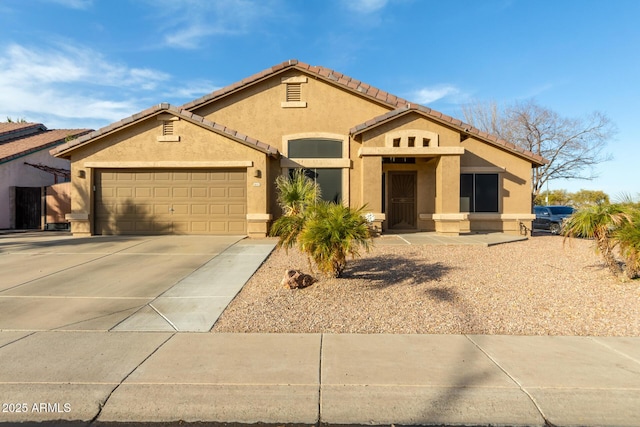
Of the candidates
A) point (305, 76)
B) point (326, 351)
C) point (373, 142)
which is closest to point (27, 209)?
point (305, 76)

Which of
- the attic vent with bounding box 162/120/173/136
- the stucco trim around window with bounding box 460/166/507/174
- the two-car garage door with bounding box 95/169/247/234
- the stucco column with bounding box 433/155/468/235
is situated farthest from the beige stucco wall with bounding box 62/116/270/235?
the stucco trim around window with bounding box 460/166/507/174

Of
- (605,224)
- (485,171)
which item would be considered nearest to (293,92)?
(485,171)

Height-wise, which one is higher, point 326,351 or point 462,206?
point 462,206

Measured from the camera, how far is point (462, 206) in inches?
576

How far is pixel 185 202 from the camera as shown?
43.7 feet

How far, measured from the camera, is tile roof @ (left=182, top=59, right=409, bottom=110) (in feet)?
47.8

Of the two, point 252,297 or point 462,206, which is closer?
point 252,297

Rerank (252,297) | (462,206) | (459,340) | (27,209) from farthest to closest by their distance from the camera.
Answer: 1. (27,209)
2. (462,206)
3. (252,297)
4. (459,340)

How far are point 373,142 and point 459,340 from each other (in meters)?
9.65

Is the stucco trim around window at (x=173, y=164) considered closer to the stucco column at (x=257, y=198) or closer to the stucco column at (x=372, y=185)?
the stucco column at (x=257, y=198)

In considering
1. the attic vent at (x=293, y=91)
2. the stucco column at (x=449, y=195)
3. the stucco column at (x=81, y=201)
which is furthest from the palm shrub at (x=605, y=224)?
the stucco column at (x=81, y=201)

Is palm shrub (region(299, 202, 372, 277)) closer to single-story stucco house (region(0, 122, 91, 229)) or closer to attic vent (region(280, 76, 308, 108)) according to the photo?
attic vent (region(280, 76, 308, 108))

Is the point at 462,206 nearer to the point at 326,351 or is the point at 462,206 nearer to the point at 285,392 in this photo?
the point at 326,351

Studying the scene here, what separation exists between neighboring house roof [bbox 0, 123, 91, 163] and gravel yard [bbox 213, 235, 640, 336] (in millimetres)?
18318
